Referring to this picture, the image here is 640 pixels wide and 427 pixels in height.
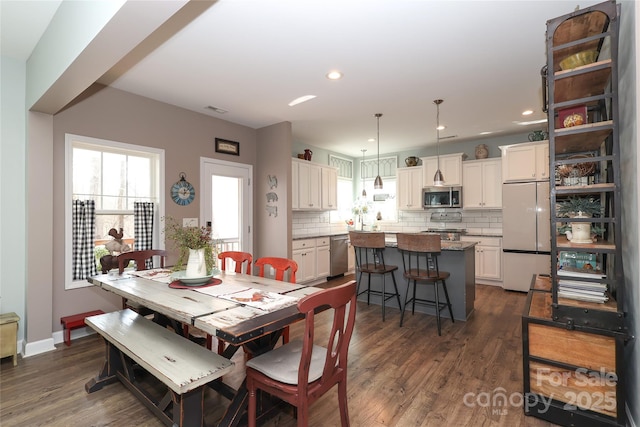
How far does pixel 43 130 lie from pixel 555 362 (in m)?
4.52

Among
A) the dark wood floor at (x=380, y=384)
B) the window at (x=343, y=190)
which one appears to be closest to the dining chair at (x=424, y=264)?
the dark wood floor at (x=380, y=384)

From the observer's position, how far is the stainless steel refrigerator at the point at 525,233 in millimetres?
4652

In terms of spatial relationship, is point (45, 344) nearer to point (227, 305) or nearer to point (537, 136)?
point (227, 305)

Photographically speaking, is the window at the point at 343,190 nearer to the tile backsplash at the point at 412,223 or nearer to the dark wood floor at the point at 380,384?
the tile backsplash at the point at 412,223

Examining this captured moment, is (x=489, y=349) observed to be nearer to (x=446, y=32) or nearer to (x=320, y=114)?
(x=446, y=32)

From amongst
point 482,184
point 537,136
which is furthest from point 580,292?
point 482,184

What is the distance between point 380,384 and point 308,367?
3.70ft

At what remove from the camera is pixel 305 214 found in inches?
244

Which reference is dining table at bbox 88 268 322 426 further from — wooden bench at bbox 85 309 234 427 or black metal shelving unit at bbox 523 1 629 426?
black metal shelving unit at bbox 523 1 629 426

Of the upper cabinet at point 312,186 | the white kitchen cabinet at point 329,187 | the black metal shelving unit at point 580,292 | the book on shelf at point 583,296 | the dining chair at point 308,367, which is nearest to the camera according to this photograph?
the dining chair at point 308,367

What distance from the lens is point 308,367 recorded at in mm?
1490

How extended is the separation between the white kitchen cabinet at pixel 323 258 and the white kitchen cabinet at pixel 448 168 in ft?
7.68

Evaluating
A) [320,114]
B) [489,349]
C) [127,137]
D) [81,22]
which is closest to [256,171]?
[320,114]

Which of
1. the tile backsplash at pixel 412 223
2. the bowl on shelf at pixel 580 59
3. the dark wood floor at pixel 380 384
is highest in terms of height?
the bowl on shelf at pixel 580 59
